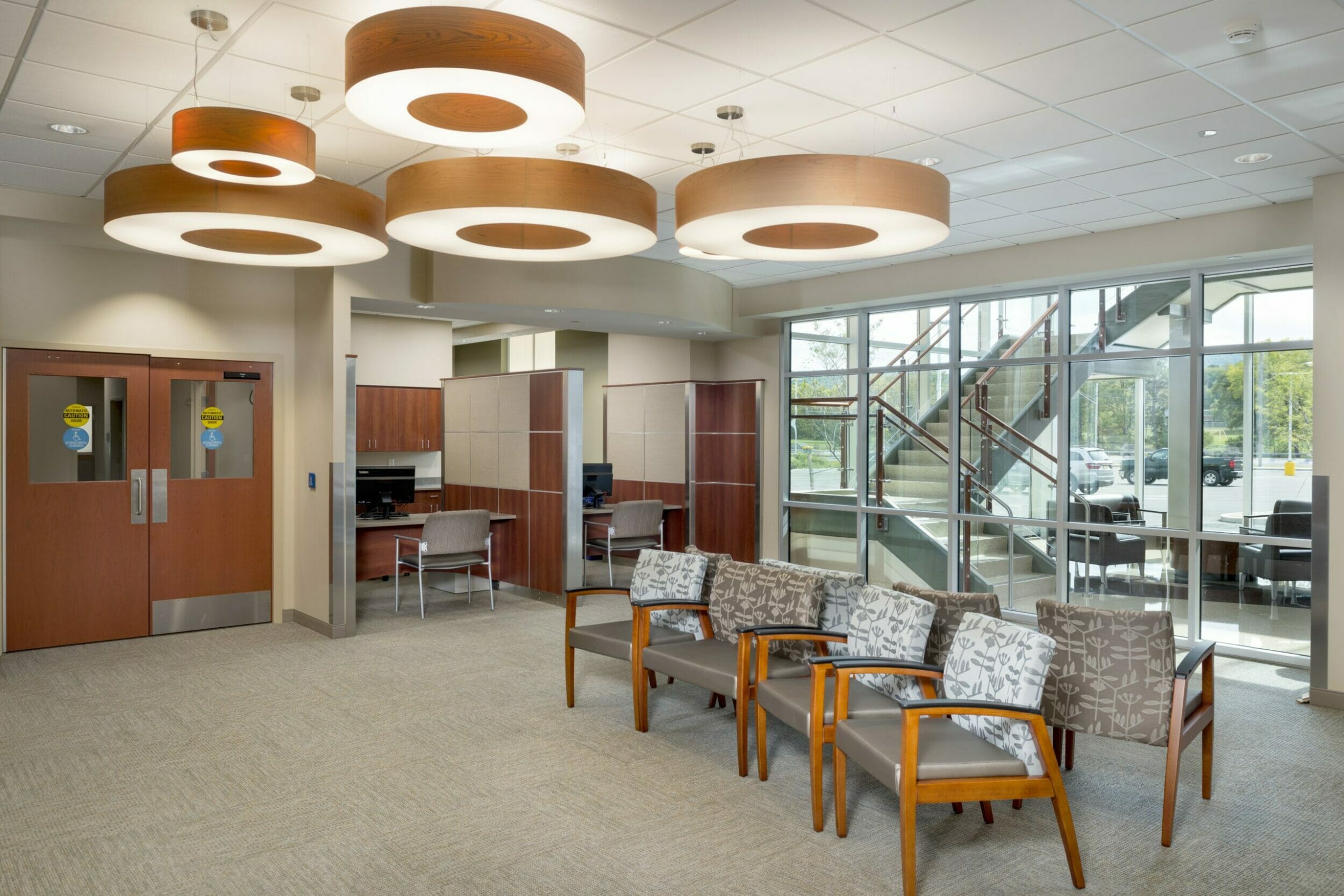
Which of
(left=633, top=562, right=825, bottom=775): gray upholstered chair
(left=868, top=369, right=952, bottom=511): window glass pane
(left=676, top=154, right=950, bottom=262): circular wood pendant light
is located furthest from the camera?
(left=868, top=369, right=952, bottom=511): window glass pane

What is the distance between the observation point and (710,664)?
15.5ft

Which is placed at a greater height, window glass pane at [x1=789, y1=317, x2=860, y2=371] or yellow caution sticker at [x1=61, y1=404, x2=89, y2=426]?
window glass pane at [x1=789, y1=317, x2=860, y2=371]

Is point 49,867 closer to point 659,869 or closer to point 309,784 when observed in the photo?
point 309,784

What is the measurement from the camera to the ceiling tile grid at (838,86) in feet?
12.2

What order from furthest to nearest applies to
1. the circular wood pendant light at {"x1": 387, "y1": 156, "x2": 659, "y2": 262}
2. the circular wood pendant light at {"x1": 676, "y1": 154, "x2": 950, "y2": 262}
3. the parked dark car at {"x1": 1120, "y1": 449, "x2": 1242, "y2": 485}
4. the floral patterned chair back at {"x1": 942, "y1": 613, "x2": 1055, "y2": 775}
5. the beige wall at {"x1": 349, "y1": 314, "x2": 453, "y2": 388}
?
the beige wall at {"x1": 349, "y1": 314, "x2": 453, "y2": 388} → the parked dark car at {"x1": 1120, "y1": 449, "x2": 1242, "y2": 485} → the circular wood pendant light at {"x1": 387, "y1": 156, "x2": 659, "y2": 262} → the circular wood pendant light at {"x1": 676, "y1": 154, "x2": 950, "y2": 262} → the floral patterned chair back at {"x1": 942, "y1": 613, "x2": 1055, "y2": 775}

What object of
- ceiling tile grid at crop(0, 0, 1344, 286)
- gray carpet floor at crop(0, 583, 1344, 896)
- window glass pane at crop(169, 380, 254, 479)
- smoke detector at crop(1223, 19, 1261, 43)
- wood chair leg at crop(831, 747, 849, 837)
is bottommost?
gray carpet floor at crop(0, 583, 1344, 896)

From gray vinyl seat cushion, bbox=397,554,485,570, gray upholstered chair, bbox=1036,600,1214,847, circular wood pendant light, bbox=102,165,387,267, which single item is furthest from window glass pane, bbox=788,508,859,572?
circular wood pendant light, bbox=102,165,387,267

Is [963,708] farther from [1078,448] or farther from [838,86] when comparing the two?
[1078,448]

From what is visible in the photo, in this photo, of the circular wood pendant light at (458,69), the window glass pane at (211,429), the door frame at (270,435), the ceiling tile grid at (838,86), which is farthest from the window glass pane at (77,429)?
the circular wood pendant light at (458,69)

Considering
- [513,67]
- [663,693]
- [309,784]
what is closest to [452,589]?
[663,693]

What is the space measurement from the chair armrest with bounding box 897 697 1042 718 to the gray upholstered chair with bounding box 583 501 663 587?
20.8 ft

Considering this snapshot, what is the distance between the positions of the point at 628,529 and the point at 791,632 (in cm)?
534

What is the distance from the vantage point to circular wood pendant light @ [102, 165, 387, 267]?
172 inches

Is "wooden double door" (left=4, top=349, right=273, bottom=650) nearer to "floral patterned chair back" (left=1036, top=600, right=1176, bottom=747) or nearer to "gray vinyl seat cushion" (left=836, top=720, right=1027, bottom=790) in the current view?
"gray vinyl seat cushion" (left=836, top=720, right=1027, bottom=790)
